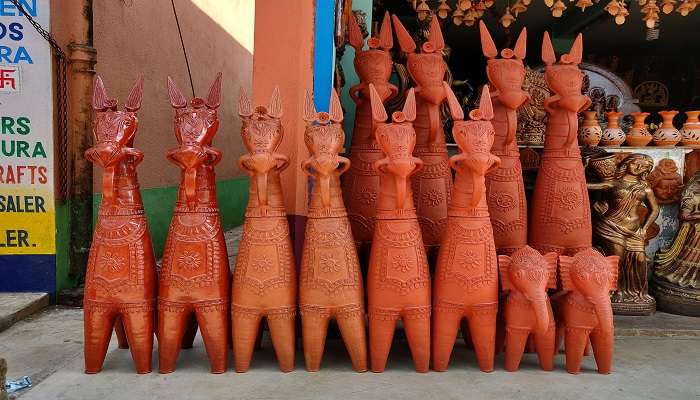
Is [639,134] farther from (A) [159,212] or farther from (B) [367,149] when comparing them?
(A) [159,212]

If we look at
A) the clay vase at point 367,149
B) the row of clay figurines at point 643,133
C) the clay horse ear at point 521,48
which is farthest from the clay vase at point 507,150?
the row of clay figurines at point 643,133

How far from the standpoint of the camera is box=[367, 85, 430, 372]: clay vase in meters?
2.38

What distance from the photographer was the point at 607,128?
3.74 metres

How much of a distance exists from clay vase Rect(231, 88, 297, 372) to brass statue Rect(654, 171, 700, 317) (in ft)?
8.68

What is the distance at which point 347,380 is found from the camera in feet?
7.87

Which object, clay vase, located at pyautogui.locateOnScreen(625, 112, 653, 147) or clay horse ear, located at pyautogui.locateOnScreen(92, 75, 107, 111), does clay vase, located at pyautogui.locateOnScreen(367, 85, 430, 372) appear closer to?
clay horse ear, located at pyautogui.locateOnScreen(92, 75, 107, 111)

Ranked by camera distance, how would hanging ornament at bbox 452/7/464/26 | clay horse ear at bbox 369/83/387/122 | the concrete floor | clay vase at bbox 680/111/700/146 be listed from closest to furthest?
the concrete floor, clay horse ear at bbox 369/83/387/122, clay vase at bbox 680/111/700/146, hanging ornament at bbox 452/7/464/26

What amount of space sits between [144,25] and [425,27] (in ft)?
9.30

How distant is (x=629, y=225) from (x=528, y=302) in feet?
4.51

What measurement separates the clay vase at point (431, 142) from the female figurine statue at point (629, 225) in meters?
1.08

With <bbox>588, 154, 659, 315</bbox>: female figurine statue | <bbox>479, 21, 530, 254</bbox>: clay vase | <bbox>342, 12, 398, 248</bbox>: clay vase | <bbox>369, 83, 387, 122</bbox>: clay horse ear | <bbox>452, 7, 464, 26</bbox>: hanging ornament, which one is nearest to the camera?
<bbox>369, 83, 387, 122</bbox>: clay horse ear

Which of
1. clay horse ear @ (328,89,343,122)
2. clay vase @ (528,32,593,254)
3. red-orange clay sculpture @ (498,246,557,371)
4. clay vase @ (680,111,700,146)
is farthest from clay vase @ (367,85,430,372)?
clay vase @ (680,111,700,146)

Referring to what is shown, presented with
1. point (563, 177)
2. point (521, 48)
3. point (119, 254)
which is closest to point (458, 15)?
point (521, 48)

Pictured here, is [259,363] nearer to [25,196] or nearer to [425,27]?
[25,196]
